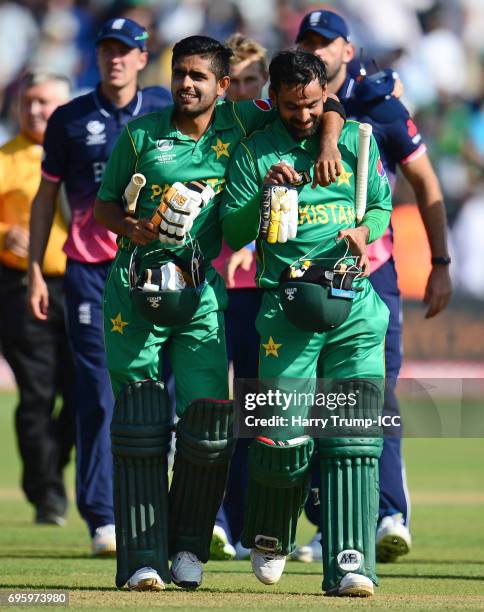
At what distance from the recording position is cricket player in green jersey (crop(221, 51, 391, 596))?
16.7ft

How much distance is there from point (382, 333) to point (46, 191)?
2602 millimetres

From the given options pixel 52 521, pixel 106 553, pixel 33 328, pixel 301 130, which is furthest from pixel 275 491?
pixel 33 328

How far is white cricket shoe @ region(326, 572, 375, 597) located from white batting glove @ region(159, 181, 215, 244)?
1.38 m

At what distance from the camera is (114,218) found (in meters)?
5.43

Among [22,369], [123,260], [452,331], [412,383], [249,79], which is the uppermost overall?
[249,79]

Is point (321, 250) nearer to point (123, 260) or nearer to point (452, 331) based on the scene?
point (123, 260)

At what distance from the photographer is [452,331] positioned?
19453 mm

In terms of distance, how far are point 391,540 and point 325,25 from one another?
98.2 inches

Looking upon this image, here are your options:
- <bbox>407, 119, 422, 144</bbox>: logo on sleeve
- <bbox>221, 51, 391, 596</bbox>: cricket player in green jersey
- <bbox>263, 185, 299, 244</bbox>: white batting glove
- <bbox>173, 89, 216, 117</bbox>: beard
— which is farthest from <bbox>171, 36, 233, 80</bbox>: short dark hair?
<bbox>407, 119, 422, 144</bbox>: logo on sleeve

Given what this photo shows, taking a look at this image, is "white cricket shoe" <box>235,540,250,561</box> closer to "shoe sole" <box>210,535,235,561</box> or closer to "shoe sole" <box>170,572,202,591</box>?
"shoe sole" <box>210,535,235,561</box>

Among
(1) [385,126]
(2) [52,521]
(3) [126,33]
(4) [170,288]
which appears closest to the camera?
(4) [170,288]

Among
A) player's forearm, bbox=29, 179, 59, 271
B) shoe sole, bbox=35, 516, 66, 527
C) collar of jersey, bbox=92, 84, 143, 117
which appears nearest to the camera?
player's forearm, bbox=29, 179, 59, 271

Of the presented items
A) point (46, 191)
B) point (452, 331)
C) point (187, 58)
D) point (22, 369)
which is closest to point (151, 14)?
point (452, 331)

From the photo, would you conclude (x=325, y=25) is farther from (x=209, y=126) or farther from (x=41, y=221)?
(x=41, y=221)
